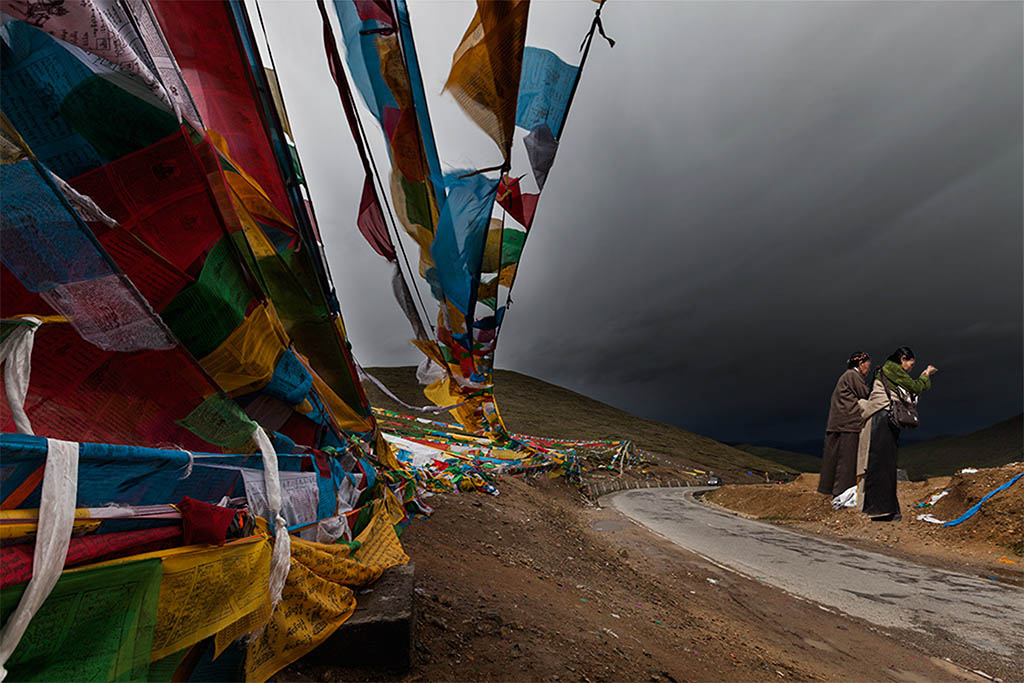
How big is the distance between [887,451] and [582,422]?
101 feet

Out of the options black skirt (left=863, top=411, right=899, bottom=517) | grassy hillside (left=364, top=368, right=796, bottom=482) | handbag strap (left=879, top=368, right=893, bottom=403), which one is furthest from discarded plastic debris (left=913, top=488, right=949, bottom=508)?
grassy hillside (left=364, top=368, right=796, bottom=482)

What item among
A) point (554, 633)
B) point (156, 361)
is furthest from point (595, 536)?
point (156, 361)

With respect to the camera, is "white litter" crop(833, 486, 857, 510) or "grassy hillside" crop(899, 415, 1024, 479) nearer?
"white litter" crop(833, 486, 857, 510)

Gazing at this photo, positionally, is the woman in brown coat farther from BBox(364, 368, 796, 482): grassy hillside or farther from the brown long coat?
BBox(364, 368, 796, 482): grassy hillside

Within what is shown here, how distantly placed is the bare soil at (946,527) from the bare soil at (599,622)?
2755 millimetres

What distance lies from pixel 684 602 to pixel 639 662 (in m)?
1.79

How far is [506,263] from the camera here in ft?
14.8

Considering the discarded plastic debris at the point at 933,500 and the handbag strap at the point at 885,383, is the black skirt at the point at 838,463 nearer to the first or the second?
the discarded plastic debris at the point at 933,500

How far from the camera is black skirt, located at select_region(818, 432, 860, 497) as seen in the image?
7.67 metres

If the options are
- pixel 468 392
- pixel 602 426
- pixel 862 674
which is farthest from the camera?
pixel 602 426

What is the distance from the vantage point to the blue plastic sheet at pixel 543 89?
296cm

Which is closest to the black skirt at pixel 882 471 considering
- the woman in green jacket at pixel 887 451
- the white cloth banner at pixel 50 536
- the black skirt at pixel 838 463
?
the woman in green jacket at pixel 887 451

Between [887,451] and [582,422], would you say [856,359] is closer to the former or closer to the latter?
[887,451]

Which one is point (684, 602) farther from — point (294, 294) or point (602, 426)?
point (602, 426)
